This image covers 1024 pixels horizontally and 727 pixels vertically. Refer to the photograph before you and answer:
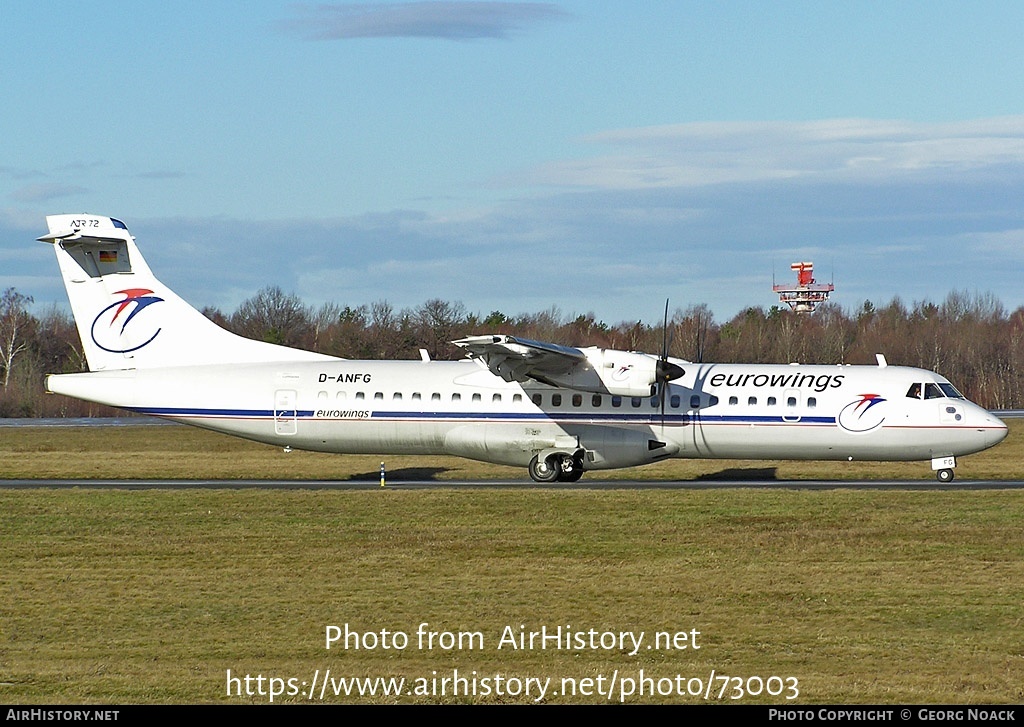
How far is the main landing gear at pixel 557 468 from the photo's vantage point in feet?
90.3

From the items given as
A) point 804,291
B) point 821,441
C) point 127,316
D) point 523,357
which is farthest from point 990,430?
point 804,291

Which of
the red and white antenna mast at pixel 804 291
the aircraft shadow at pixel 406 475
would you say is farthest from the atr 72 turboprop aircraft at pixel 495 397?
the red and white antenna mast at pixel 804 291

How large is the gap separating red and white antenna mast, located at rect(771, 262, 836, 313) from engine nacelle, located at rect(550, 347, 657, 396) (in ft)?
299

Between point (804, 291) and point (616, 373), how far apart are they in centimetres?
9331

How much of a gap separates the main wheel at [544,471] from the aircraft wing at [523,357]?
1.96 m

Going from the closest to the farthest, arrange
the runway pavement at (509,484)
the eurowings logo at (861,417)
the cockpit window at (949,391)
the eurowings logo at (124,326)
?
1. the eurowings logo at (861,417)
2. the runway pavement at (509,484)
3. the cockpit window at (949,391)
4. the eurowings logo at (124,326)

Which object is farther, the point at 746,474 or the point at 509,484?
the point at 746,474

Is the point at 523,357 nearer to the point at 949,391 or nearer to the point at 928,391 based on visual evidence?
the point at 928,391

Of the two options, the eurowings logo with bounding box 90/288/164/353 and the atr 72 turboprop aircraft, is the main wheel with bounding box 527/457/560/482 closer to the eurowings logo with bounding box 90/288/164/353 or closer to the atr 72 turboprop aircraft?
the atr 72 turboprop aircraft

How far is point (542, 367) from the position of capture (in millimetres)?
26859

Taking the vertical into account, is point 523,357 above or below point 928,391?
above

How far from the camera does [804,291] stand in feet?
379

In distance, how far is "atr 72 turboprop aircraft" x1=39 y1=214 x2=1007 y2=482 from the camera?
87.6ft

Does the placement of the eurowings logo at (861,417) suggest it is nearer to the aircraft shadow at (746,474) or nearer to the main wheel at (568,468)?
the aircraft shadow at (746,474)
